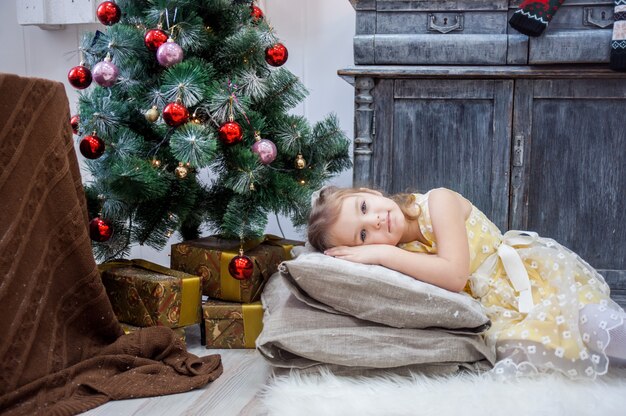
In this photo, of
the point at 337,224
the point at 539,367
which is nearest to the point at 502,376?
the point at 539,367

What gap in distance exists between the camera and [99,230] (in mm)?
1720

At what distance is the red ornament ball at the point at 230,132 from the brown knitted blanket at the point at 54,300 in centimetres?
38

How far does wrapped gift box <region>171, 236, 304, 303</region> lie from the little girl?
0.80 ft

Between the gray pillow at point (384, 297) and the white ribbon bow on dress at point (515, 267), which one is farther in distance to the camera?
the white ribbon bow on dress at point (515, 267)

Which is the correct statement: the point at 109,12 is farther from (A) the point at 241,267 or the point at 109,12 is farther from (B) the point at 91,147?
(A) the point at 241,267

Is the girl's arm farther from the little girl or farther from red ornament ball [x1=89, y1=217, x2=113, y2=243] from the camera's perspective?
red ornament ball [x1=89, y1=217, x2=113, y2=243]

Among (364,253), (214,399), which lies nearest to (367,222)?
(364,253)

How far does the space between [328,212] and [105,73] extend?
71 centimetres

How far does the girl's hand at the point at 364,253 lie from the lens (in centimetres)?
149

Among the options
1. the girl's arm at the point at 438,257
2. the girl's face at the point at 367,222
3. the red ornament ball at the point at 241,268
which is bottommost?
the red ornament ball at the point at 241,268

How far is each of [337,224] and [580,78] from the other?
0.97m

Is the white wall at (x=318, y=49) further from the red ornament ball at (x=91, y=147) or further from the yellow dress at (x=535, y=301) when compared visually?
the yellow dress at (x=535, y=301)

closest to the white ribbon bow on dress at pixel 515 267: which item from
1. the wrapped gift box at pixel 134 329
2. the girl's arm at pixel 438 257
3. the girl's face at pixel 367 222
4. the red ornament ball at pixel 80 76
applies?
the girl's arm at pixel 438 257

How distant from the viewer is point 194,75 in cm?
170
